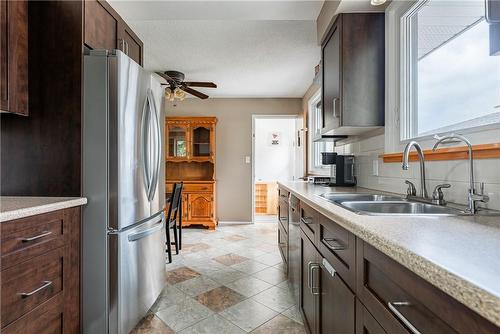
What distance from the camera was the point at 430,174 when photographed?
4.41 feet

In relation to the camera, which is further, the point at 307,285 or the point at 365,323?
the point at 307,285

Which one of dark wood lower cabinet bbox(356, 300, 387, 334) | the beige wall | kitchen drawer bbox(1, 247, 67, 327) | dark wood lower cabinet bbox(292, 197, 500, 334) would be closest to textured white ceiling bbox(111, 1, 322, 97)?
the beige wall

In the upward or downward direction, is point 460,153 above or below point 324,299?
above

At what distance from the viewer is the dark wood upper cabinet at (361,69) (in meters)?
1.81

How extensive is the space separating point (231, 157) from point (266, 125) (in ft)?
5.24

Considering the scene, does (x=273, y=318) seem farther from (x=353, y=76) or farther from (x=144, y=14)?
(x=144, y=14)

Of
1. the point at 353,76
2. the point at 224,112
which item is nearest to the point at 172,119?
the point at 224,112

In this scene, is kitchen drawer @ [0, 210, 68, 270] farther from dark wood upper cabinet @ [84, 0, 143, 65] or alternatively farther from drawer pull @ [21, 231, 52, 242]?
dark wood upper cabinet @ [84, 0, 143, 65]

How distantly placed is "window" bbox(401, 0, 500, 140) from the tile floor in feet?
5.07

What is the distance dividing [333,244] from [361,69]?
136 cm

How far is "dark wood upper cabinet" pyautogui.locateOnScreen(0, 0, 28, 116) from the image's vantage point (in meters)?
1.29

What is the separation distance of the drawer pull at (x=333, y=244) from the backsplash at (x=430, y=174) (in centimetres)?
61

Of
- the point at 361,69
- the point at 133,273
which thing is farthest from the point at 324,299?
the point at 361,69

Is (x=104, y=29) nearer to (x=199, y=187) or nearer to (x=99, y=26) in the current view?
(x=99, y=26)
